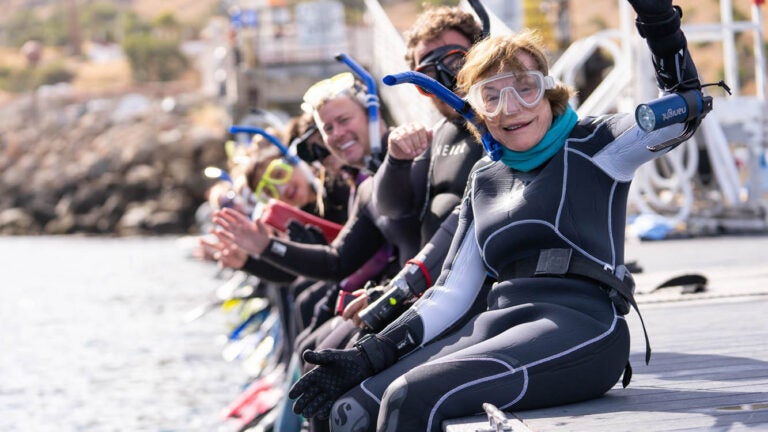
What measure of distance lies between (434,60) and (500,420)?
1.88m

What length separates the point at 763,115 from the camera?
14547 millimetres

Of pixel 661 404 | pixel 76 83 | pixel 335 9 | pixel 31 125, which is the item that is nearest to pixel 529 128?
pixel 661 404

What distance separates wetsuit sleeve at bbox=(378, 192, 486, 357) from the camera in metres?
3.89

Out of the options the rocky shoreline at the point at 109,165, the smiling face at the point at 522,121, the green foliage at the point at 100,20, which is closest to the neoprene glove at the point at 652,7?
the smiling face at the point at 522,121

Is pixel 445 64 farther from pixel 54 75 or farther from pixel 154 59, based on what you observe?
pixel 54 75

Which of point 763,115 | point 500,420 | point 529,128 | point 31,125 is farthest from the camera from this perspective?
point 31,125

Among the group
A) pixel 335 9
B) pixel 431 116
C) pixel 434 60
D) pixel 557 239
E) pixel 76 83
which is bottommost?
pixel 76 83

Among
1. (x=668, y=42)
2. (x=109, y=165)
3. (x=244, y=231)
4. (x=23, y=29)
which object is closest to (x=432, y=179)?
(x=244, y=231)

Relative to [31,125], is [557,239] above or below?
above

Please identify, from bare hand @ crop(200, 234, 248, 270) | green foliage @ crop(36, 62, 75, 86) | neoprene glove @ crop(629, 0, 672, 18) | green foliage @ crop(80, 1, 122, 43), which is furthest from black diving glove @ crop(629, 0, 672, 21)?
green foliage @ crop(80, 1, 122, 43)

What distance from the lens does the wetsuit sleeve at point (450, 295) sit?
3891 mm

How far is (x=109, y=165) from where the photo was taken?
190 ft

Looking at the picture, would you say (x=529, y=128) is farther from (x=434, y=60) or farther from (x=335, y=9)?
(x=335, y=9)

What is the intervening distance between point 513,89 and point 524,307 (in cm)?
66
